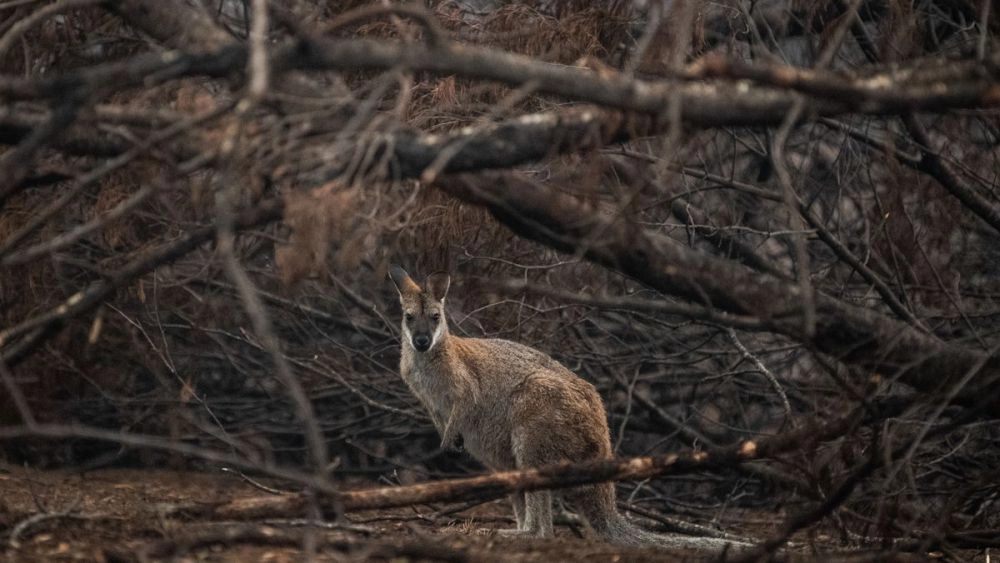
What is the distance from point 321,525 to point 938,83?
8.70 feet

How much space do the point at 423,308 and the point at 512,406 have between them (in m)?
0.85

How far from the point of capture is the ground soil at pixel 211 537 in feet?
14.5

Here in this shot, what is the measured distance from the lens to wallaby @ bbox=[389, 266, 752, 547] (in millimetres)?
6559

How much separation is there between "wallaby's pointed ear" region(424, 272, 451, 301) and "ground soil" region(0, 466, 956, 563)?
1.19 meters

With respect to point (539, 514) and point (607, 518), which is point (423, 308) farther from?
point (607, 518)

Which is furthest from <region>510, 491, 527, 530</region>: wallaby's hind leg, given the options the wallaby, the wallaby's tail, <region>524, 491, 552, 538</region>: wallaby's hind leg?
the wallaby's tail

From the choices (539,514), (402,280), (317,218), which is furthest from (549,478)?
(402,280)

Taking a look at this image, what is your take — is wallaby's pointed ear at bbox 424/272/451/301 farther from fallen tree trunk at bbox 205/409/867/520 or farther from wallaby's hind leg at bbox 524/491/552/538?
fallen tree trunk at bbox 205/409/867/520

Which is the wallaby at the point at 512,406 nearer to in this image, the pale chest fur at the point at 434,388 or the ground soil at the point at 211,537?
the pale chest fur at the point at 434,388

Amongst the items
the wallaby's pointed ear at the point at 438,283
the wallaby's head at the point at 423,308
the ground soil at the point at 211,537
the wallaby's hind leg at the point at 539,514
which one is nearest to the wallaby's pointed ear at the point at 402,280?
the wallaby's head at the point at 423,308

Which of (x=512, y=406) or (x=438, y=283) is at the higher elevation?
(x=438, y=283)

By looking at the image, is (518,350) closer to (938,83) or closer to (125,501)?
(125,501)

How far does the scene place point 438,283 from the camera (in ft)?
24.5

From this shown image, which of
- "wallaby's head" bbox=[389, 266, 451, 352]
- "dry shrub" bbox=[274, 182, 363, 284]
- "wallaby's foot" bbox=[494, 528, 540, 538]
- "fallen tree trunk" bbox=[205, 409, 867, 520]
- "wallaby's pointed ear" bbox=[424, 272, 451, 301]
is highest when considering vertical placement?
"dry shrub" bbox=[274, 182, 363, 284]
